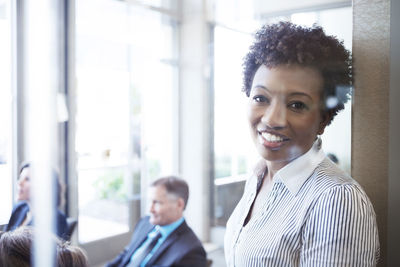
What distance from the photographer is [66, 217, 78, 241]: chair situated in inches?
54.7

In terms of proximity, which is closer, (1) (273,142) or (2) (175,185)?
(1) (273,142)

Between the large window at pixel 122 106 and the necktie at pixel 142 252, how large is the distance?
0.09m

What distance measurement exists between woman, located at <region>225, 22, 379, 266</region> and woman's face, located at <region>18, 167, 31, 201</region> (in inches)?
30.6

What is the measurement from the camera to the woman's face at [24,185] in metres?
1.40

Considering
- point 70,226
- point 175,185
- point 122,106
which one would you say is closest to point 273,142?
point 175,185

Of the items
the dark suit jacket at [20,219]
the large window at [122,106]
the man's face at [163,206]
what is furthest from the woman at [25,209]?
the man's face at [163,206]

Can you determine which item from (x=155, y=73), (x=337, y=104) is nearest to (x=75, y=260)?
(x=155, y=73)

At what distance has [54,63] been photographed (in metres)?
1.36

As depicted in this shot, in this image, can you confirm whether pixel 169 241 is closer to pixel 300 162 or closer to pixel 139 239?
pixel 139 239

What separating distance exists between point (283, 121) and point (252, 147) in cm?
16

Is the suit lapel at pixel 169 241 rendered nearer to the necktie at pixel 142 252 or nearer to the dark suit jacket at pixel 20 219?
the necktie at pixel 142 252

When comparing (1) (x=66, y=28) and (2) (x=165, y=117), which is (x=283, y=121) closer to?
(2) (x=165, y=117)

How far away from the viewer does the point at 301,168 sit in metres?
1.14

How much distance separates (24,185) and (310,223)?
1.00 m
